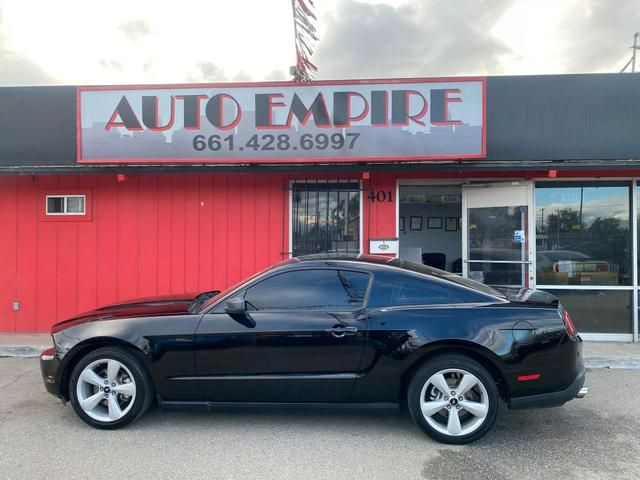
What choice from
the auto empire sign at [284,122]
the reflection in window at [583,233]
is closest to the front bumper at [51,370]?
the auto empire sign at [284,122]

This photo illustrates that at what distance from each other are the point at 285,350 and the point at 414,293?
1.18 meters

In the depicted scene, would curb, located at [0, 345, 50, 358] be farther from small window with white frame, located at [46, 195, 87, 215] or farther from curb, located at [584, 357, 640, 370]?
curb, located at [584, 357, 640, 370]

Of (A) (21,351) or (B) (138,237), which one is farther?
(B) (138,237)

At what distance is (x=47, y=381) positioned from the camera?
421cm

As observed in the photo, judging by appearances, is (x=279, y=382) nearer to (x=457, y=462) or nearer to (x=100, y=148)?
(x=457, y=462)

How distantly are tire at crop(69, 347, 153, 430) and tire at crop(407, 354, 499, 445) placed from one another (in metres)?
2.25

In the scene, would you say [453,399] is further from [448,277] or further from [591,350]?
[591,350]

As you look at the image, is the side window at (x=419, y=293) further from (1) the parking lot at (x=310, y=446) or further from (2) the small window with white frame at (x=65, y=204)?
(2) the small window with white frame at (x=65, y=204)

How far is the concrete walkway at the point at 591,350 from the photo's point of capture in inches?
236

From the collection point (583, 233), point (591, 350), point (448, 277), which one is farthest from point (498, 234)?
point (448, 277)

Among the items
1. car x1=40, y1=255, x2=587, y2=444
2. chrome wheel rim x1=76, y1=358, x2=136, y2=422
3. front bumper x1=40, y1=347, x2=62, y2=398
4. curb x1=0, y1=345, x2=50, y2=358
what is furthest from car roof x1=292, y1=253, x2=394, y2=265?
curb x1=0, y1=345, x2=50, y2=358

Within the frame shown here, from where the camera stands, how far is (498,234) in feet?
→ 23.8

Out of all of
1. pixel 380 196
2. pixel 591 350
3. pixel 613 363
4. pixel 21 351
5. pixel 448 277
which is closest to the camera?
pixel 448 277

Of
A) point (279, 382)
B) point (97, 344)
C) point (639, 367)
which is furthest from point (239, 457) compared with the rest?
point (639, 367)
